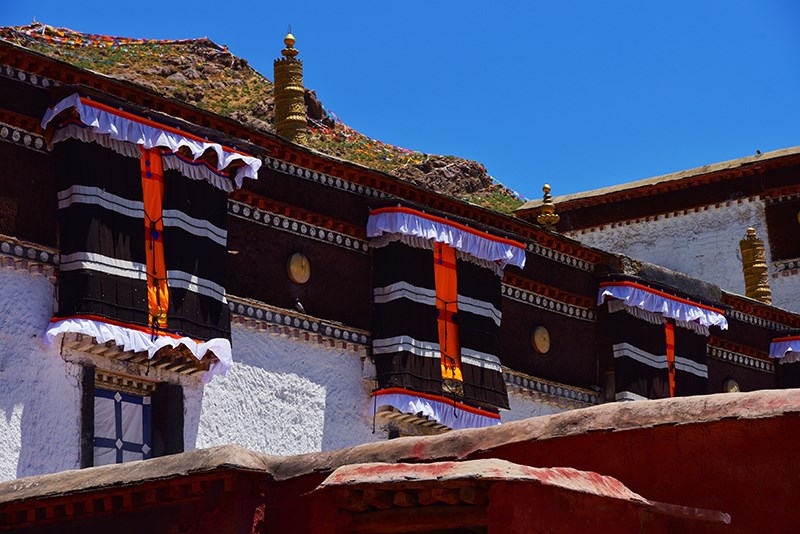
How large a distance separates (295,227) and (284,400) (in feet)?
6.27

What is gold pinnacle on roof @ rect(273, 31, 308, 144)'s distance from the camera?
670 inches

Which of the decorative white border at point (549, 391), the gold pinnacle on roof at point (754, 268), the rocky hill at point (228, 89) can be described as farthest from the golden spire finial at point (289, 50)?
the rocky hill at point (228, 89)

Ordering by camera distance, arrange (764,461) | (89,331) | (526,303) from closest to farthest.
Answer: (764,461) → (89,331) → (526,303)

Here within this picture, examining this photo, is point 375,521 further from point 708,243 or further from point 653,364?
point 708,243

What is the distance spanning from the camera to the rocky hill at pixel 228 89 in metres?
45.3

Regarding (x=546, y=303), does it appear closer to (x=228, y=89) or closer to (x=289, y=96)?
(x=289, y=96)

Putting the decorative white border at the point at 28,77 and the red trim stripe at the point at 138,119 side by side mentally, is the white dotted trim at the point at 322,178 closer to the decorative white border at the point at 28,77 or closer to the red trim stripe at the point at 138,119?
the red trim stripe at the point at 138,119

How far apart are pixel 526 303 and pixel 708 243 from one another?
29.9 ft

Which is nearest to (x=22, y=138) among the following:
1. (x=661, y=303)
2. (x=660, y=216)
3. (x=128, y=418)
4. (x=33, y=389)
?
(x=33, y=389)

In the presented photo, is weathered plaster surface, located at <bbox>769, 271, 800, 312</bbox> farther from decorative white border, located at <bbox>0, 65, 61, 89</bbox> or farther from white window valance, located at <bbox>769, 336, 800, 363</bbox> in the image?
decorative white border, located at <bbox>0, 65, 61, 89</bbox>

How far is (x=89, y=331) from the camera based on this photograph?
506 inches

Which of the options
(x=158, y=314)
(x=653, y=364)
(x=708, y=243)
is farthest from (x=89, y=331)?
(x=708, y=243)

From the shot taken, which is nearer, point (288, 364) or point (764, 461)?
point (764, 461)

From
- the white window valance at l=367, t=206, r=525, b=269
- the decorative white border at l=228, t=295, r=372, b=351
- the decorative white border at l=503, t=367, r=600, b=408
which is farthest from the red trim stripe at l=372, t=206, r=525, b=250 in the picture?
the decorative white border at l=503, t=367, r=600, b=408
